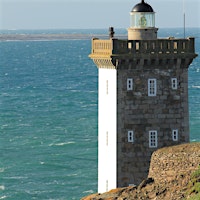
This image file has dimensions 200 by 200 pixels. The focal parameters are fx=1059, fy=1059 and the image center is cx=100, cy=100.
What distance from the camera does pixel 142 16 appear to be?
4897 centimetres

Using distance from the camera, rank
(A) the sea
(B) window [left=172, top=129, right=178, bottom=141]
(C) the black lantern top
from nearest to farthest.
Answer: (B) window [left=172, top=129, right=178, bottom=141] → (C) the black lantern top → (A) the sea

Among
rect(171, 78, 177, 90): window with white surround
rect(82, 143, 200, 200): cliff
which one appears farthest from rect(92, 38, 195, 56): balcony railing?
rect(82, 143, 200, 200): cliff

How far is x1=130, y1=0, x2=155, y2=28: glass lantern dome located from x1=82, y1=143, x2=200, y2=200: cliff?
7.04 metres

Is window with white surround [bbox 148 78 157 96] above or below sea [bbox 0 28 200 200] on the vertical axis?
above

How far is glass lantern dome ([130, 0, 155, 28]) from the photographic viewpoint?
4891 centimetres

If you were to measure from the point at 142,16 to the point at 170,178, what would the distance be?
9.12 metres

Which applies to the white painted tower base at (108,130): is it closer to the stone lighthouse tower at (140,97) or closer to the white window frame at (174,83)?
the stone lighthouse tower at (140,97)

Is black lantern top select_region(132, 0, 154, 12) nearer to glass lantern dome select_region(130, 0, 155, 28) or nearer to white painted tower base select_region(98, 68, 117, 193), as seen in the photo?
glass lantern dome select_region(130, 0, 155, 28)

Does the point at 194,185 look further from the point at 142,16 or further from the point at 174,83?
the point at 142,16

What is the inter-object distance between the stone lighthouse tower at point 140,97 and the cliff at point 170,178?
3.34 meters

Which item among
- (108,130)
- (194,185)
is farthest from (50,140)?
(194,185)

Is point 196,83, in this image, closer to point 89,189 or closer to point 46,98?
point 46,98

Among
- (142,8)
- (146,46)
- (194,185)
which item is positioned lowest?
(194,185)

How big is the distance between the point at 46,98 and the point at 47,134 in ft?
142
